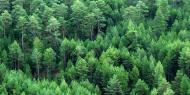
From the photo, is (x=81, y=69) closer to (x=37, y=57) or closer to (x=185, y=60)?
(x=37, y=57)

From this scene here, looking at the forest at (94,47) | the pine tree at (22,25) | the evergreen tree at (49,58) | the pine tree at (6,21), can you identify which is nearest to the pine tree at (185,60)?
the forest at (94,47)

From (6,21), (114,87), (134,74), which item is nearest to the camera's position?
(114,87)

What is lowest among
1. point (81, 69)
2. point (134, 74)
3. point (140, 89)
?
point (140, 89)

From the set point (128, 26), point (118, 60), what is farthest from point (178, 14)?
point (118, 60)

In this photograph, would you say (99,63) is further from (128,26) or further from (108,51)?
(128,26)

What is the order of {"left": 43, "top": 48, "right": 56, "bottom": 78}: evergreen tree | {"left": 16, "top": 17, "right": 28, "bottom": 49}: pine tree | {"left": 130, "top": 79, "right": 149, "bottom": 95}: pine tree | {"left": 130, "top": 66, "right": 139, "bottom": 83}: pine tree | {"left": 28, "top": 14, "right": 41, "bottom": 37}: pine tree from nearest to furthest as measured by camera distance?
{"left": 130, "top": 79, "right": 149, "bottom": 95}: pine tree < {"left": 130, "top": 66, "right": 139, "bottom": 83}: pine tree < {"left": 43, "top": 48, "right": 56, "bottom": 78}: evergreen tree < {"left": 16, "top": 17, "right": 28, "bottom": 49}: pine tree < {"left": 28, "top": 14, "right": 41, "bottom": 37}: pine tree

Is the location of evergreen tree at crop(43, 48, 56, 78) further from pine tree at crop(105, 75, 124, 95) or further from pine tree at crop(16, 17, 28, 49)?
pine tree at crop(105, 75, 124, 95)

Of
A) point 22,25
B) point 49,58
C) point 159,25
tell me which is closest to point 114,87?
point 49,58

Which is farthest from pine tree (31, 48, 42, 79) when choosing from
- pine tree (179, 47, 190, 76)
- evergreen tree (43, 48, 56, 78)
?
pine tree (179, 47, 190, 76)

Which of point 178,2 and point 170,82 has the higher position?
point 178,2
